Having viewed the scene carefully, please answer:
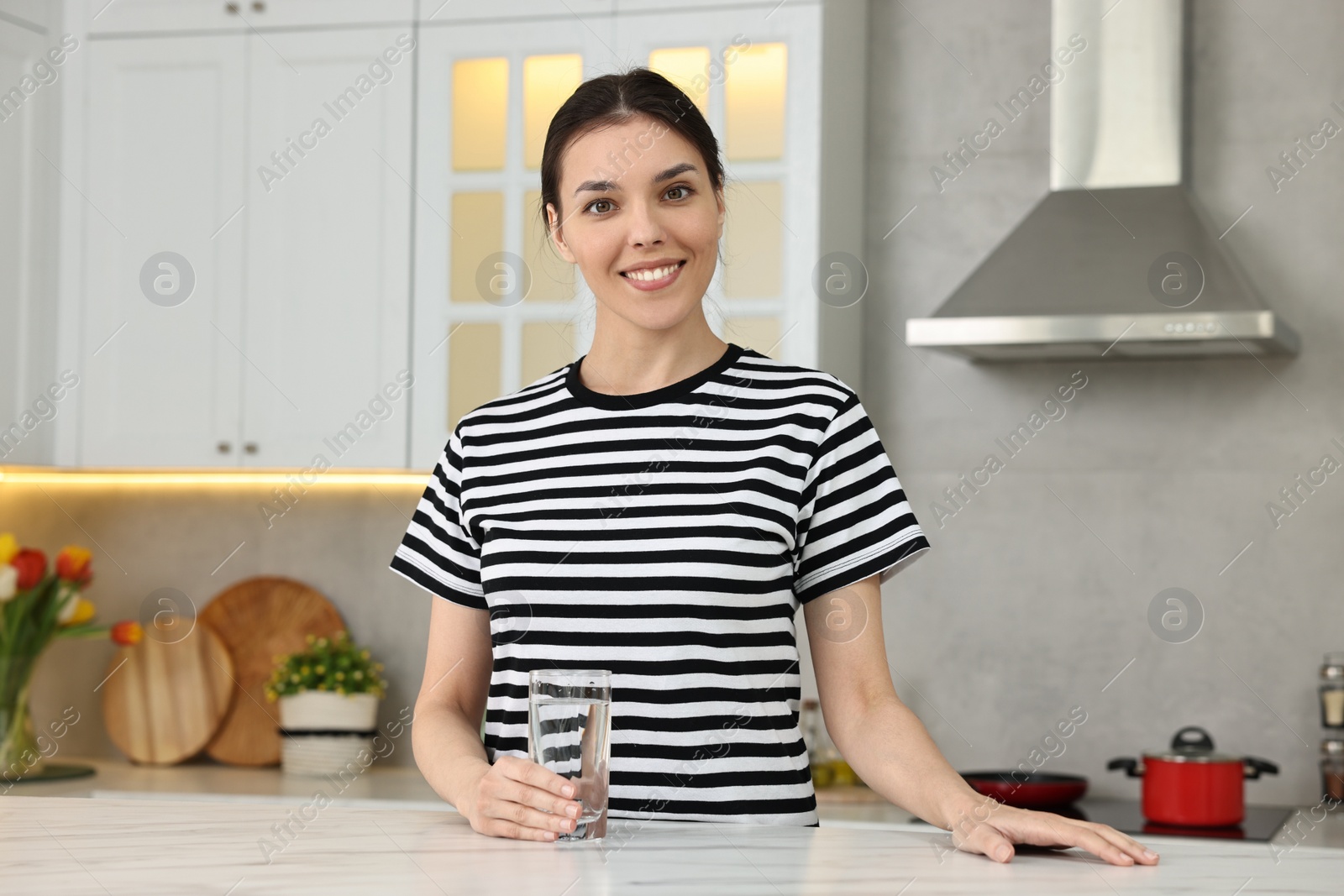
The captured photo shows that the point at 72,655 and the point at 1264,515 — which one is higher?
the point at 1264,515

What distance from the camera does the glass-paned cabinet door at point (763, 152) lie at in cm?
242

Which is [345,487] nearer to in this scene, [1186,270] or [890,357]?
[890,357]

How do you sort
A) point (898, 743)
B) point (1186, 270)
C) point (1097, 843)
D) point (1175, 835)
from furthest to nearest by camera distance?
1. point (1186, 270)
2. point (1175, 835)
3. point (898, 743)
4. point (1097, 843)

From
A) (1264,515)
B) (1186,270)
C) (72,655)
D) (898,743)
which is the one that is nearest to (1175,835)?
(1264,515)

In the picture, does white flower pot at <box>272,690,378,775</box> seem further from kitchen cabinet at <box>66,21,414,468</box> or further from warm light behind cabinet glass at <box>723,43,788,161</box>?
warm light behind cabinet glass at <box>723,43,788,161</box>

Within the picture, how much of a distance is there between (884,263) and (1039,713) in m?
0.90

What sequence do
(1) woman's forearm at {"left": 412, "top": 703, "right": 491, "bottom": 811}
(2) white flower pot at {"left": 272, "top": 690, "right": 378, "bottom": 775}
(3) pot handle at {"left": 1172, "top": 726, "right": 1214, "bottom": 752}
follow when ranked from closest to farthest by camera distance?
(1) woman's forearm at {"left": 412, "top": 703, "right": 491, "bottom": 811}
(3) pot handle at {"left": 1172, "top": 726, "right": 1214, "bottom": 752}
(2) white flower pot at {"left": 272, "top": 690, "right": 378, "bottom": 775}

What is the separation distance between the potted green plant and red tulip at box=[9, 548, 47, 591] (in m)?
0.48

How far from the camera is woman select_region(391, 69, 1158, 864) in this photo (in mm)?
1092

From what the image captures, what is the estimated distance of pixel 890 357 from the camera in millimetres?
2754

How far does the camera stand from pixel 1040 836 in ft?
2.83

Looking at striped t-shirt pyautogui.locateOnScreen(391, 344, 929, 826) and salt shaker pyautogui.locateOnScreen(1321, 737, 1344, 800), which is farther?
salt shaker pyautogui.locateOnScreen(1321, 737, 1344, 800)

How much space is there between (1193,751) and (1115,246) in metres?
0.85

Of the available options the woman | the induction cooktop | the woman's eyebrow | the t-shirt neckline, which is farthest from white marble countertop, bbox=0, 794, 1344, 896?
the induction cooktop
